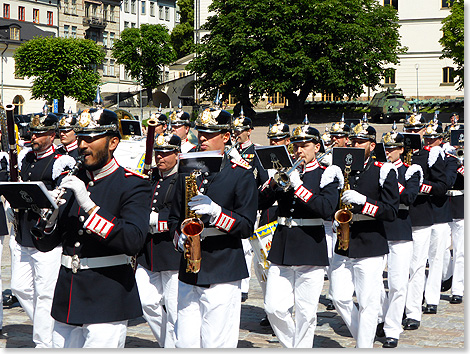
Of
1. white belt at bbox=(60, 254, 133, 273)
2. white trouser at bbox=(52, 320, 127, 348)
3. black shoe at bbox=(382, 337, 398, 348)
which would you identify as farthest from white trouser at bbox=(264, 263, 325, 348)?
white belt at bbox=(60, 254, 133, 273)

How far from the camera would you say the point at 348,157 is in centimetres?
851

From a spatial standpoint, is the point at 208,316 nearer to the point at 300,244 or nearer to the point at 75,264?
the point at 75,264

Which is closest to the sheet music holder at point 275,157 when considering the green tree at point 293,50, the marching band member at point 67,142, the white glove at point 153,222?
the white glove at point 153,222

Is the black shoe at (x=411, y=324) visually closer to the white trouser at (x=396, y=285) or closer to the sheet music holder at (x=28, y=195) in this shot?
the white trouser at (x=396, y=285)

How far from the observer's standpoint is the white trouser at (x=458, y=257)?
11.9 metres

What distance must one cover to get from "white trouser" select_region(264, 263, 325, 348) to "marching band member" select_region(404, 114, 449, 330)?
2443mm

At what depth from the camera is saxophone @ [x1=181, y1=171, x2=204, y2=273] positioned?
20.6 ft

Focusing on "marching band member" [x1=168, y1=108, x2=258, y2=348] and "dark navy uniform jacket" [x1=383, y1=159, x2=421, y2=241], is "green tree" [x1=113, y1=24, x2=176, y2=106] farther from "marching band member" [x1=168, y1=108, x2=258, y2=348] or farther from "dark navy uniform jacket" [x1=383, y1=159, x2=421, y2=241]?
"marching band member" [x1=168, y1=108, x2=258, y2=348]

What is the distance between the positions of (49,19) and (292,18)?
3780 centimetres

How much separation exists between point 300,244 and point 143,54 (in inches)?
2992

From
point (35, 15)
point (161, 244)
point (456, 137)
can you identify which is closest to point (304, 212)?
point (161, 244)

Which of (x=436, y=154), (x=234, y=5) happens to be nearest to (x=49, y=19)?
(x=234, y=5)

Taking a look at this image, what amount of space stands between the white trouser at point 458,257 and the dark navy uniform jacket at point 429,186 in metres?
1.27

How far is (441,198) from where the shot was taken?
11242 millimetres
